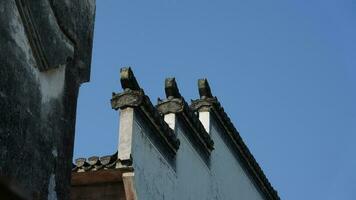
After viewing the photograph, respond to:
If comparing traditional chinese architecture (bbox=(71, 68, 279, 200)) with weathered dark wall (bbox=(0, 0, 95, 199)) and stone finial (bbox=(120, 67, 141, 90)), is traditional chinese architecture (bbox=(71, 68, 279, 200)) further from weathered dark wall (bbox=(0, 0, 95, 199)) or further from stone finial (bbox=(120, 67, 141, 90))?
weathered dark wall (bbox=(0, 0, 95, 199))

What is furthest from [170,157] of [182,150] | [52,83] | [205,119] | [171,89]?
[52,83]

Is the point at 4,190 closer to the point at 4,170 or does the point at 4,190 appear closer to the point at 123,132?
the point at 4,170

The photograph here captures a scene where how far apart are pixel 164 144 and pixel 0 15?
22.9 feet

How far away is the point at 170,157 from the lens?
12031 millimetres

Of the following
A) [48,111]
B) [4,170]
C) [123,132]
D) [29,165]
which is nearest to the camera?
[4,170]

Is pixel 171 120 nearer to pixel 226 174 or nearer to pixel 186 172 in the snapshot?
pixel 186 172

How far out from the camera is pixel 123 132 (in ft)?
35.1

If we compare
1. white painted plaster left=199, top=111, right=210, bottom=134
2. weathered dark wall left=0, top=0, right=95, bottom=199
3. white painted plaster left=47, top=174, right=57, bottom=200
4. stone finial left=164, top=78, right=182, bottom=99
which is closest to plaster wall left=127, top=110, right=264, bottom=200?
white painted plaster left=199, top=111, right=210, bottom=134

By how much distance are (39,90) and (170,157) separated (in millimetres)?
6836

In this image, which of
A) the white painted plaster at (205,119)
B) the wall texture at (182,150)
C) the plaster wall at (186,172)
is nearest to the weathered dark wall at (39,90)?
the wall texture at (182,150)

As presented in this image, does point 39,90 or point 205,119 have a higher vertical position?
point 205,119

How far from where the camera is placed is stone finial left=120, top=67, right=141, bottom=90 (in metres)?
10.9

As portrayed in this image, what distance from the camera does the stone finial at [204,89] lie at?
14.2 m

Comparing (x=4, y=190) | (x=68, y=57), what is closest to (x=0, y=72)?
(x=68, y=57)
